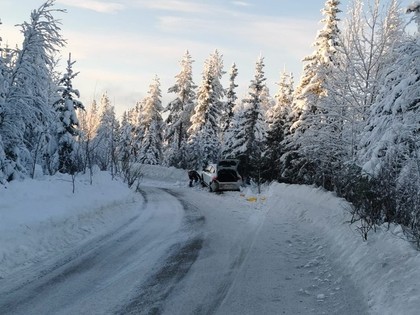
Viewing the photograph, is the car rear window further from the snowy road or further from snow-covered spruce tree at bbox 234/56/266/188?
the snowy road

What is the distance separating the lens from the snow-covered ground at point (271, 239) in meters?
5.88

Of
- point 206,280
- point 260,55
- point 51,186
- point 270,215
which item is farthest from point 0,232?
point 260,55

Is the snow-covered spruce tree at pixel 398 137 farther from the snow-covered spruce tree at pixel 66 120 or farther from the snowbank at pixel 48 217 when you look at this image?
the snow-covered spruce tree at pixel 66 120

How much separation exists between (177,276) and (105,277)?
1141mm

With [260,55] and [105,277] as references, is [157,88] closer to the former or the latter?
[260,55]

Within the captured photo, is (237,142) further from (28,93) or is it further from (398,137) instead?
(398,137)

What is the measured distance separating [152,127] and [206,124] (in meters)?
9.82

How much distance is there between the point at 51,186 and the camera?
474 inches

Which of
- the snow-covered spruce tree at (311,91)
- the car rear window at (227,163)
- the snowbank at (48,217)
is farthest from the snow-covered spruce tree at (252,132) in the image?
the snowbank at (48,217)

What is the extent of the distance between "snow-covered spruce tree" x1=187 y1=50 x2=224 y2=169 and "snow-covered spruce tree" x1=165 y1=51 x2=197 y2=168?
12.4ft

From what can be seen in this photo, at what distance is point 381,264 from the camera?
20.8ft

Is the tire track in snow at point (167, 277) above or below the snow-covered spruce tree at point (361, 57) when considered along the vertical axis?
below

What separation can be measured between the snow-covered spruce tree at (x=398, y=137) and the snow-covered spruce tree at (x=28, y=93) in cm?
1010

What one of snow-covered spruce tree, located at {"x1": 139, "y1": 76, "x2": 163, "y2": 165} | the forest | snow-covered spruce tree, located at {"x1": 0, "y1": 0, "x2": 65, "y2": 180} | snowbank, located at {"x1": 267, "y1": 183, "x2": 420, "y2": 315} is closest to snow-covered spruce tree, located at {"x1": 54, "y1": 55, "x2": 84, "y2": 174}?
the forest
